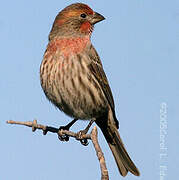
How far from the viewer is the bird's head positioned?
306 inches

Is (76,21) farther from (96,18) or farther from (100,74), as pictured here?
(100,74)

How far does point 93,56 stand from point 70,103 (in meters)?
0.98

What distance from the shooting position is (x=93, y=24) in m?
7.88

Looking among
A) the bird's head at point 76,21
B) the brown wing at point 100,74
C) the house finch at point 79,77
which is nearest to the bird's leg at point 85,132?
the house finch at point 79,77

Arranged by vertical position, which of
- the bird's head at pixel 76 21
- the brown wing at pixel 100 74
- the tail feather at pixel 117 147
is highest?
the bird's head at pixel 76 21

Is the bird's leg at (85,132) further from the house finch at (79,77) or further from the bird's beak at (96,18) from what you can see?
the bird's beak at (96,18)

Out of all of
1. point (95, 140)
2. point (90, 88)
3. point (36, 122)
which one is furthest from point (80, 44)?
point (95, 140)

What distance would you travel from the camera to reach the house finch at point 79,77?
23.2 feet

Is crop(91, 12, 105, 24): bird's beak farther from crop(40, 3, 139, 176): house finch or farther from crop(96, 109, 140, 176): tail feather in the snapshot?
crop(96, 109, 140, 176): tail feather

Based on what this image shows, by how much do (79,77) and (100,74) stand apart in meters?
0.63

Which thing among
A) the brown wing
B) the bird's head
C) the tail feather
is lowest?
the tail feather

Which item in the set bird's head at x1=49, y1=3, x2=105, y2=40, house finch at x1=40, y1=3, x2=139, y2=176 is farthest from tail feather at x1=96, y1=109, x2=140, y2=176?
bird's head at x1=49, y1=3, x2=105, y2=40

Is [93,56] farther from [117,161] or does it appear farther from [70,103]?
[117,161]

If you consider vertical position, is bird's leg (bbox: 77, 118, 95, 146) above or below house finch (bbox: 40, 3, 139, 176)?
below
